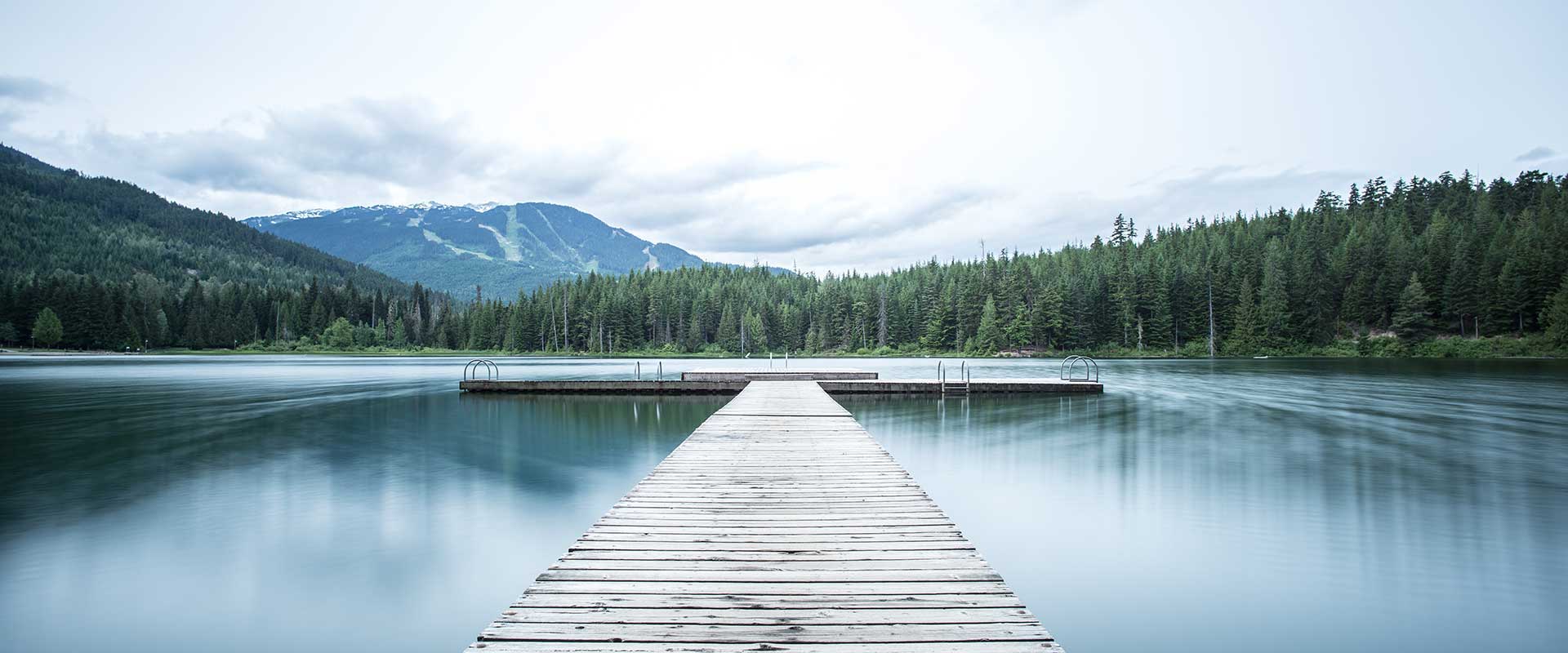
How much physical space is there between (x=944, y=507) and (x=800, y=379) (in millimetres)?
17948

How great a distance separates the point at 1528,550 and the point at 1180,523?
10.6 feet

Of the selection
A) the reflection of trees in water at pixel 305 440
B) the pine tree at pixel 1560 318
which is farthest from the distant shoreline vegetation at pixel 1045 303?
the reflection of trees in water at pixel 305 440

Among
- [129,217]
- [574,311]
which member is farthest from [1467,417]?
[129,217]

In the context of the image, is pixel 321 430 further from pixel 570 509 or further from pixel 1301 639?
pixel 1301 639

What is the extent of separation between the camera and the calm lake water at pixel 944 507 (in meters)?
5.96

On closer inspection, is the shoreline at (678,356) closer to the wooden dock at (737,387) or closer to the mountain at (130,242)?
the mountain at (130,242)

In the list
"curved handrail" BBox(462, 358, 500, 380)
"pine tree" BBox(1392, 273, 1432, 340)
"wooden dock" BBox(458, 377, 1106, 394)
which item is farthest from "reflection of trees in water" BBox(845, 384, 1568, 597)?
"pine tree" BBox(1392, 273, 1432, 340)

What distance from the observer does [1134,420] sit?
19109 mm

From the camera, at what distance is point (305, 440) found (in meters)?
16.1

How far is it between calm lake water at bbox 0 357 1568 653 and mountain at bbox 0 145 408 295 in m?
130

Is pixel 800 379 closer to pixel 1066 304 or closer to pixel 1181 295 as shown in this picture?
pixel 1066 304

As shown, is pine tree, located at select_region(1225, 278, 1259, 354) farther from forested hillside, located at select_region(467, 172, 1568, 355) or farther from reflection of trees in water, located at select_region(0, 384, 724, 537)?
reflection of trees in water, located at select_region(0, 384, 724, 537)

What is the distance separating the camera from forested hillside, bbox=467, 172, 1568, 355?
6562cm

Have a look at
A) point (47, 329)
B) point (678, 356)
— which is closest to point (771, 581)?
point (678, 356)
